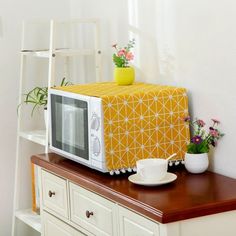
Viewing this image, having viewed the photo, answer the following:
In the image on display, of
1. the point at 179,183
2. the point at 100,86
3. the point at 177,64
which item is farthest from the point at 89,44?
the point at 179,183

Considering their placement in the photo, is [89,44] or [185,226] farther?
[89,44]

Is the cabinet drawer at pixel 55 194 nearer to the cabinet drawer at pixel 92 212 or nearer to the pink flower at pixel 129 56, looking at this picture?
the cabinet drawer at pixel 92 212

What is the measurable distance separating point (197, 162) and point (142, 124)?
0.25 metres

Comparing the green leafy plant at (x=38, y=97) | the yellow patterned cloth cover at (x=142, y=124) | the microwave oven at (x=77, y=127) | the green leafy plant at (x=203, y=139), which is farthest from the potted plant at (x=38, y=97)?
the green leafy plant at (x=203, y=139)

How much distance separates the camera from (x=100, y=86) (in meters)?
2.65

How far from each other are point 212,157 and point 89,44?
1095 millimetres

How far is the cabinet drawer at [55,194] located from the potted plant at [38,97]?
0.48m

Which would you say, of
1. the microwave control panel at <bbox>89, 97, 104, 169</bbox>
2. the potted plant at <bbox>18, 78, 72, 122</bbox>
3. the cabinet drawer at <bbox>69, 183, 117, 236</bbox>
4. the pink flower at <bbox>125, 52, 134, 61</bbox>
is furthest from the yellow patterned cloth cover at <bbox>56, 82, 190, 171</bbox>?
the potted plant at <bbox>18, 78, 72, 122</bbox>

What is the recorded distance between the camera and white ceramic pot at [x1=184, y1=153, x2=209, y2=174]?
228 cm

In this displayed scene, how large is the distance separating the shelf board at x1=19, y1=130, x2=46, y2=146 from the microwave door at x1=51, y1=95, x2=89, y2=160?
1.06 feet

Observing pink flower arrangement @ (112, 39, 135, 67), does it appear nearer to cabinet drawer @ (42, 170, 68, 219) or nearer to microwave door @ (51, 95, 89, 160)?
microwave door @ (51, 95, 89, 160)

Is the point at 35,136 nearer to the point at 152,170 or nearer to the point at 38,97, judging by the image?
the point at 38,97

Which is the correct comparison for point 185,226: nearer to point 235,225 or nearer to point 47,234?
point 235,225

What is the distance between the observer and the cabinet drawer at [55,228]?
2.48 m
